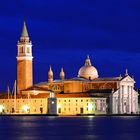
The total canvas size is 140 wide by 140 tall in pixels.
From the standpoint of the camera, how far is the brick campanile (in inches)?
5148

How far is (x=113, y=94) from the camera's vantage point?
12875 centimetres

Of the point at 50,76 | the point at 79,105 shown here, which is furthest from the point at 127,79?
the point at 50,76

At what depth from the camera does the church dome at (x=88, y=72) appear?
441ft

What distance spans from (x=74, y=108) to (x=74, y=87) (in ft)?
23.8

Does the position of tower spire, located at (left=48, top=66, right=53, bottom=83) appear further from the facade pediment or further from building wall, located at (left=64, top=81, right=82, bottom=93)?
the facade pediment

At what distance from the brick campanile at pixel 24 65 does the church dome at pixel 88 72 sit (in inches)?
327

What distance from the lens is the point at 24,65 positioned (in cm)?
13088

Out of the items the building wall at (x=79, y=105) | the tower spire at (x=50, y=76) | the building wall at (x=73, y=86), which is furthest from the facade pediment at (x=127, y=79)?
the tower spire at (x=50, y=76)

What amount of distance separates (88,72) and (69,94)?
31.9ft

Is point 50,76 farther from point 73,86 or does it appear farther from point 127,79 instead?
point 127,79

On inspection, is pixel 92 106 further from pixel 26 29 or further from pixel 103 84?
pixel 26 29

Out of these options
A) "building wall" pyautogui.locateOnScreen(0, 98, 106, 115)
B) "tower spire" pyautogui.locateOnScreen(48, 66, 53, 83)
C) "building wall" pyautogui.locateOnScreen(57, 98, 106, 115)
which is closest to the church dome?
"tower spire" pyautogui.locateOnScreen(48, 66, 53, 83)

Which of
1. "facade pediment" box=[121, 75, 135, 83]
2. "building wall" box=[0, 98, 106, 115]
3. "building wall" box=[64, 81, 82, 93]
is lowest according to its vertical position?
"building wall" box=[0, 98, 106, 115]

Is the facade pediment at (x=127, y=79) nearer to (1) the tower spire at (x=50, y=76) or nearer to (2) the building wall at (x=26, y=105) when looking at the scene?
(1) the tower spire at (x=50, y=76)
